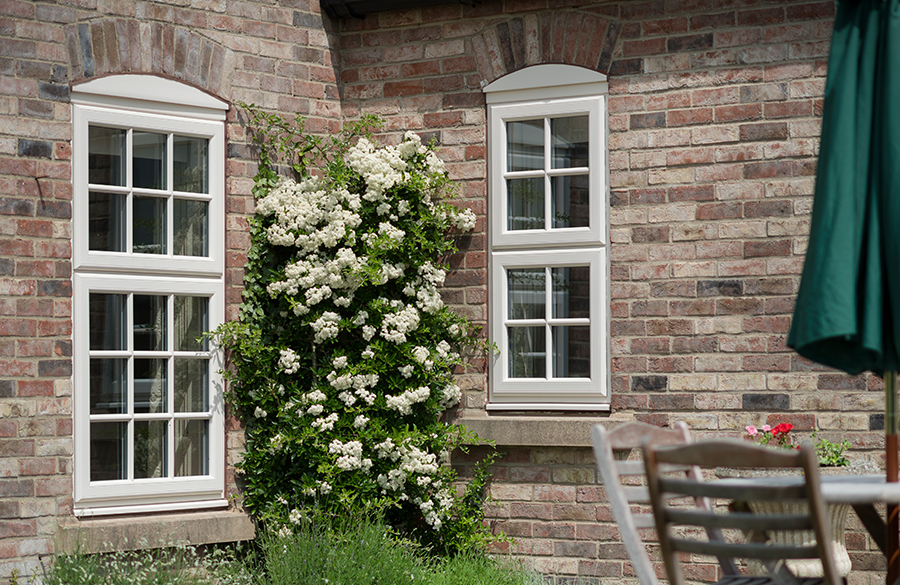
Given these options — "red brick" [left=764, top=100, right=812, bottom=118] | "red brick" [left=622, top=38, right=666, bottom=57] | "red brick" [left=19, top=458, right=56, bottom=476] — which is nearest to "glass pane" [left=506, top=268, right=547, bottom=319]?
"red brick" [left=622, top=38, right=666, bottom=57]

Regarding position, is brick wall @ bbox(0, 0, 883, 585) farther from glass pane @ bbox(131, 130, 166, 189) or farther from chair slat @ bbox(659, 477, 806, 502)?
chair slat @ bbox(659, 477, 806, 502)

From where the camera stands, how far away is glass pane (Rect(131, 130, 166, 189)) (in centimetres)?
578

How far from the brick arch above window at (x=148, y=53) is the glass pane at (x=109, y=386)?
1595mm

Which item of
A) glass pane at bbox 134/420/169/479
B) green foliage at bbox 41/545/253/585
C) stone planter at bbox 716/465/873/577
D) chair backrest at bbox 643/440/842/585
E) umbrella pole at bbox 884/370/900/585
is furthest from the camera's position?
glass pane at bbox 134/420/169/479

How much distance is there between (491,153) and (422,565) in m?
2.56

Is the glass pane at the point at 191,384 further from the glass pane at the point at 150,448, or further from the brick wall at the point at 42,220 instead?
the brick wall at the point at 42,220

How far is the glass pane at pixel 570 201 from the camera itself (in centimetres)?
605

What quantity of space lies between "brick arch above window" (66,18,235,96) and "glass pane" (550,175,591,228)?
6.94ft

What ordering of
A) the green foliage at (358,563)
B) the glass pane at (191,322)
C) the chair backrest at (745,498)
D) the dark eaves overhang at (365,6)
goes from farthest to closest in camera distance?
the dark eaves overhang at (365,6), the glass pane at (191,322), the green foliage at (358,563), the chair backrest at (745,498)

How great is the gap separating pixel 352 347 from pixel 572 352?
1.36m

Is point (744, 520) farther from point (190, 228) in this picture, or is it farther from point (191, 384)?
point (190, 228)

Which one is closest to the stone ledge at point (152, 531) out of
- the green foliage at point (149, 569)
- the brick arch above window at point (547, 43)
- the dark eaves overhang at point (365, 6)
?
the green foliage at point (149, 569)

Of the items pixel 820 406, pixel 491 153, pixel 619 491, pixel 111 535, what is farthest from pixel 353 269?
pixel 619 491

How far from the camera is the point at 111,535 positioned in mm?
5398
